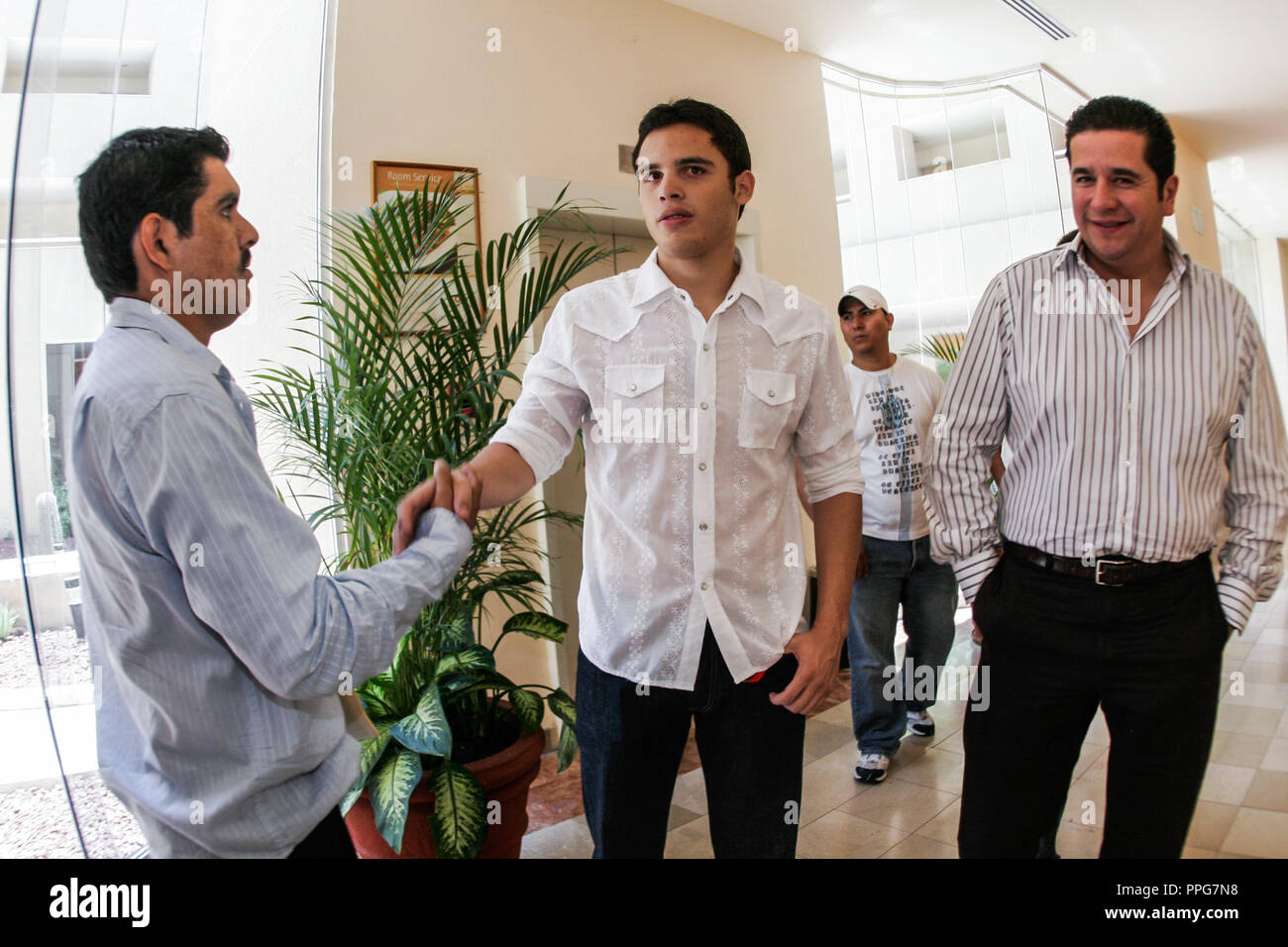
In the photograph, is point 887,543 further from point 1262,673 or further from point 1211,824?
point 1262,673

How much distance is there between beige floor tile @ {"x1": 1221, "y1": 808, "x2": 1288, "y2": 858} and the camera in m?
2.10

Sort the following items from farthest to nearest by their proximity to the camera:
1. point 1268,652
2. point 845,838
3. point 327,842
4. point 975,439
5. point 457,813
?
point 1268,652 < point 845,838 < point 457,813 < point 975,439 < point 327,842

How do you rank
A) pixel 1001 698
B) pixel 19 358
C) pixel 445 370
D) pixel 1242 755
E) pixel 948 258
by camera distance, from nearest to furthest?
pixel 1001 698 < pixel 19 358 < pixel 445 370 < pixel 1242 755 < pixel 948 258

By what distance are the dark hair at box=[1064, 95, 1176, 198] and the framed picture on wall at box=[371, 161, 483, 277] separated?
6.64 ft

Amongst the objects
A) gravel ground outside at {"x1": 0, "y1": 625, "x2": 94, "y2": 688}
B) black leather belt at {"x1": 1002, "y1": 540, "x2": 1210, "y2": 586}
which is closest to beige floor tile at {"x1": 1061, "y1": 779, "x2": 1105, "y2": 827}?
black leather belt at {"x1": 1002, "y1": 540, "x2": 1210, "y2": 586}

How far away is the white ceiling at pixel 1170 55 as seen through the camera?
268 centimetres

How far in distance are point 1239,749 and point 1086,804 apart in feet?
2.24

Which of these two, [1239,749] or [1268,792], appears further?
[1239,749]

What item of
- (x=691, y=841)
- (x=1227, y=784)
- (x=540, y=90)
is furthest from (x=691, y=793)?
(x=540, y=90)

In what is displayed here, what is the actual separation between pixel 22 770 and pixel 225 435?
1.42 meters

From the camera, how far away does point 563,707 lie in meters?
2.24

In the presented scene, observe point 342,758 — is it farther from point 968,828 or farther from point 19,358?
point 19,358

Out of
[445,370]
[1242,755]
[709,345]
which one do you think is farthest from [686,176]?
[1242,755]

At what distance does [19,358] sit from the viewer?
1.75 metres
